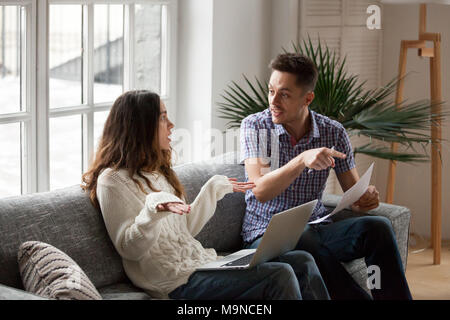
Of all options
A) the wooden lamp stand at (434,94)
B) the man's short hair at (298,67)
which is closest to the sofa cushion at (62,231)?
the man's short hair at (298,67)

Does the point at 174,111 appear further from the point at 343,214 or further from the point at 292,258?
the point at 292,258

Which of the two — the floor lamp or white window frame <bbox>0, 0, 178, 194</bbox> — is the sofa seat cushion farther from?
the floor lamp

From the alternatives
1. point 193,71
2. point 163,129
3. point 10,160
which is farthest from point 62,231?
point 193,71

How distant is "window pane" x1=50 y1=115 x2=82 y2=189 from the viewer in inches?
121

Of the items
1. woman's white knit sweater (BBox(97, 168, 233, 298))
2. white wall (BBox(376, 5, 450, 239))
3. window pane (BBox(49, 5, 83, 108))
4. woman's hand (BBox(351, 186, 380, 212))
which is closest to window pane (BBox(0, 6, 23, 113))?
window pane (BBox(49, 5, 83, 108))

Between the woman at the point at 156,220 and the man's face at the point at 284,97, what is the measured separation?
342 mm

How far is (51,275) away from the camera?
1.93 metres

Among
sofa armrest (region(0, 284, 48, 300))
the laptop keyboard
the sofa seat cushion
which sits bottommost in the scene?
the sofa seat cushion

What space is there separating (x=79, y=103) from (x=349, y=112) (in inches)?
48.4

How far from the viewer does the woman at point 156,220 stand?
2223 millimetres

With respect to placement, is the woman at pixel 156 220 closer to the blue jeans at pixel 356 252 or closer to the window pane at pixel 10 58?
the blue jeans at pixel 356 252

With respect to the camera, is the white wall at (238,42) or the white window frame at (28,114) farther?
the white wall at (238,42)

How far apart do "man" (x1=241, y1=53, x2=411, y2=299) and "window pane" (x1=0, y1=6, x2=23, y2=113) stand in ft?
2.96

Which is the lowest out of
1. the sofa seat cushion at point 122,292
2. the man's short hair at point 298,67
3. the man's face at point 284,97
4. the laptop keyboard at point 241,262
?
the sofa seat cushion at point 122,292
